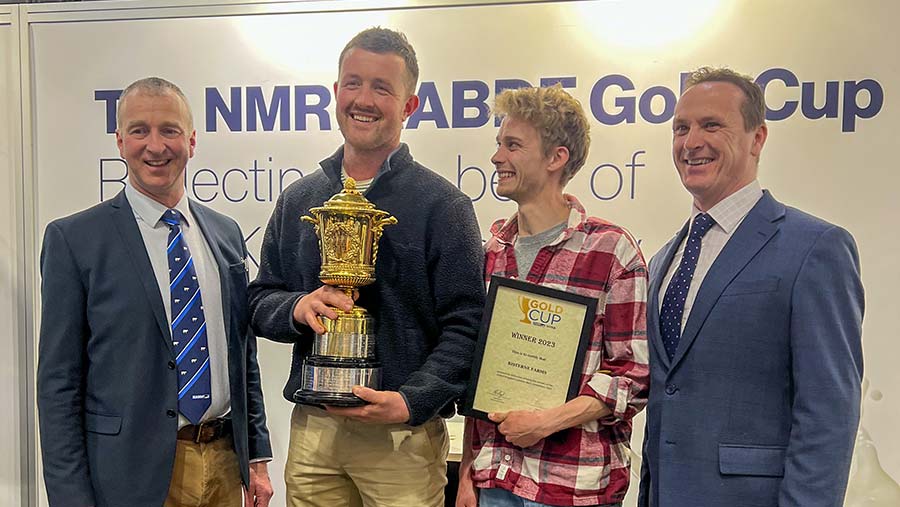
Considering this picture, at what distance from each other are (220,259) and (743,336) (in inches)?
61.6

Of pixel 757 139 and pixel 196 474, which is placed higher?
pixel 757 139

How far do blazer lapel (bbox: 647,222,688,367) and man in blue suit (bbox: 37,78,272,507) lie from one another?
4.10 feet

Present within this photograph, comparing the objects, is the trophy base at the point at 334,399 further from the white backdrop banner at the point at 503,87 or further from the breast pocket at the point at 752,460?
the white backdrop banner at the point at 503,87

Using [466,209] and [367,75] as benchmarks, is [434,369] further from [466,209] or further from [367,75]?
[367,75]

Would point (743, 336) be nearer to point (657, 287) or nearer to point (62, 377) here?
point (657, 287)

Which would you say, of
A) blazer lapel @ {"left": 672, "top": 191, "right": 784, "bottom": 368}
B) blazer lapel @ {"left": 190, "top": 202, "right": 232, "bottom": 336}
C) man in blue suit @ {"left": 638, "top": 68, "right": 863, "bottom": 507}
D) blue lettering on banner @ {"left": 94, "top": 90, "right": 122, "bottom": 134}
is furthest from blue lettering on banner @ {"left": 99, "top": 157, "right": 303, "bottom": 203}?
blazer lapel @ {"left": 672, "top": 191, "right": 784, "bottom": 368}

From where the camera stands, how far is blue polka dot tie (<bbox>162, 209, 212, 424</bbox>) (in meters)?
2.38

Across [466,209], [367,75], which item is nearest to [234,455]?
[466,209]

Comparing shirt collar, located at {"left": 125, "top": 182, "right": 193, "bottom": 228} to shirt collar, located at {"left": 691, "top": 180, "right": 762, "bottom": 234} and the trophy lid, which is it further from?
shirt collar, located at {"left": 691, "top": 180, "right": 762, "bottom": 234}

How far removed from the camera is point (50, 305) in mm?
2324

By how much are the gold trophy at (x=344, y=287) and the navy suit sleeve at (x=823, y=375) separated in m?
1.06

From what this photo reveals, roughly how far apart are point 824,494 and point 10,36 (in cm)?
368

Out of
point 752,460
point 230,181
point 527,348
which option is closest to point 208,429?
point 527,348

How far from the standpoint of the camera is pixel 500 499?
216cm
